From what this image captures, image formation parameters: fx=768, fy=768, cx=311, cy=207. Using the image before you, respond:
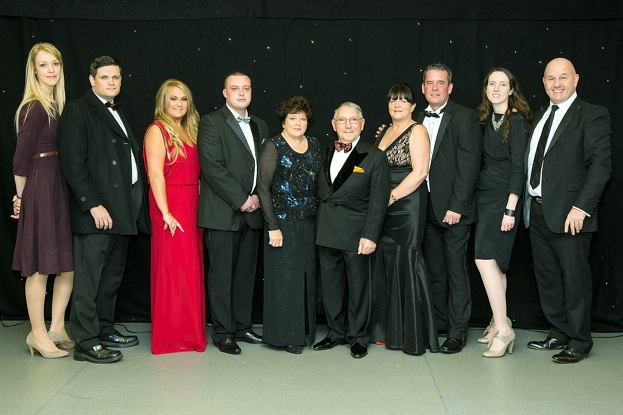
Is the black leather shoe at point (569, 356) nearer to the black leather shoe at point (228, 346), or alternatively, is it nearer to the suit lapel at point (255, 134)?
the black leather shoe at point (228, 346)

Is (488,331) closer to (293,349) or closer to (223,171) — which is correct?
(293,349)

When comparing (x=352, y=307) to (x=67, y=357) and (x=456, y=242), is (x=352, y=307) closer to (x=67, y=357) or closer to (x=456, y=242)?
(x=456, y=242)

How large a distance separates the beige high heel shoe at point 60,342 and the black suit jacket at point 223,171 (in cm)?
116

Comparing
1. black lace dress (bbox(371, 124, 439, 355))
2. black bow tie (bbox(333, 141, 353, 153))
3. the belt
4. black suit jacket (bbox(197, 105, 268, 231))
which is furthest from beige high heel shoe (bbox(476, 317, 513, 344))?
the belt

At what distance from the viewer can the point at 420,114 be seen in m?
5.07

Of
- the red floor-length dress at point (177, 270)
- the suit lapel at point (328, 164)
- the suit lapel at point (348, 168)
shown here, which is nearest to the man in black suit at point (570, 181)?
the suit lapel at point (348, 168)

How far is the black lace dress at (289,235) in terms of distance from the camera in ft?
15.5

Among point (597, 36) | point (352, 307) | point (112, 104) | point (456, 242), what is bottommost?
point (352, 307)

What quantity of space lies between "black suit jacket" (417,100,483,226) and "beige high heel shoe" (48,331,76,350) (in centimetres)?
250

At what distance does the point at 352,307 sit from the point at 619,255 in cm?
204

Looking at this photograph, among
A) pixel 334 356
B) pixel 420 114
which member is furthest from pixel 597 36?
pixel 334 356

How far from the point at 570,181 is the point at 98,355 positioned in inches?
118

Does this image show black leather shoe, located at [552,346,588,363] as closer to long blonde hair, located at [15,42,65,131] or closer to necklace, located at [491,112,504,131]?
necklace, located at [491,112,504,131]

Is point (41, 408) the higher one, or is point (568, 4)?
point (568, 4)
